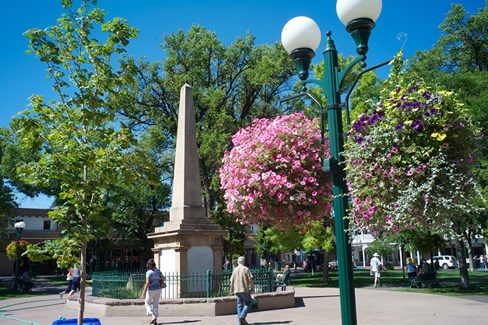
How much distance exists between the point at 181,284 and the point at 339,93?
10265 mm

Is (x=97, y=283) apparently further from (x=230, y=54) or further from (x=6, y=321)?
(x=230, y=54)

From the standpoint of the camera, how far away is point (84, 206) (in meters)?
6.83

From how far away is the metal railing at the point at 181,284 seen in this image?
13586mm

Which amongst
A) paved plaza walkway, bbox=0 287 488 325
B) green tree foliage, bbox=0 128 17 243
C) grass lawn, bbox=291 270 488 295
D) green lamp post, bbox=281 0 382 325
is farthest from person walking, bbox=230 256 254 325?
green tree foliage, bbox=0 128 17 243

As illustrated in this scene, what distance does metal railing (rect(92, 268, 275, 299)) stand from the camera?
13.6m

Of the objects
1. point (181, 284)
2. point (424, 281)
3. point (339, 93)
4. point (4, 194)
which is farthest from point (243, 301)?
point (4, 194)

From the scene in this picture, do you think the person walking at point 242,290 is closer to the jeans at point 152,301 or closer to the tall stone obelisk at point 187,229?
the jeans at point 152,301

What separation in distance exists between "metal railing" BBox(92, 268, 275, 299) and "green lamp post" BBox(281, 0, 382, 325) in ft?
29.0

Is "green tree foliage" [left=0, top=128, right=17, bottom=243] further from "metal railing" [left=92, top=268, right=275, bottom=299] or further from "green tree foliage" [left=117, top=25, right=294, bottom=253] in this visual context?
"metal railing" [left=92, top=268, right=275, bottom=299]

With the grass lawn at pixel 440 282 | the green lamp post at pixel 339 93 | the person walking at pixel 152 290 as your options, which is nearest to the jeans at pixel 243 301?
the person walking at pixel 152 290

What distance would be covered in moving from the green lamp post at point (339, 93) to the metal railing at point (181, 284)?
29.0ft

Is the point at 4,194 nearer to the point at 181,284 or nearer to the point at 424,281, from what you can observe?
the point at 181,284

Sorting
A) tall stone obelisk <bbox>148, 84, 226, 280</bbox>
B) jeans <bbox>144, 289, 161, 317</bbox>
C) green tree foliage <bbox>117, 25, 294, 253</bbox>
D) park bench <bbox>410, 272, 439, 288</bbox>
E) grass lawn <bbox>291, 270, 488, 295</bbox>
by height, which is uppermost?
green tree foliage <bbox>117, 25, 294, 253</bbox>

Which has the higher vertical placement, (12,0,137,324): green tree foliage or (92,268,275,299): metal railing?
(12,0,137,324): green tree foliage
